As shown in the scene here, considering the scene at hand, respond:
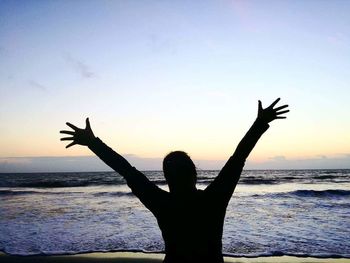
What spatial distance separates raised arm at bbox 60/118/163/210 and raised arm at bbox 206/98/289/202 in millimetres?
318

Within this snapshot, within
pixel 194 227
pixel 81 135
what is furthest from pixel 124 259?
pixel 194 227

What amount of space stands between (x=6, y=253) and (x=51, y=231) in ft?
7.85

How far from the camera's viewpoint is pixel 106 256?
8.14 m

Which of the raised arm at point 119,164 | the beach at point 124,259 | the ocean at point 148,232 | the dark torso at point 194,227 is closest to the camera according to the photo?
the dark torso at point 194,227

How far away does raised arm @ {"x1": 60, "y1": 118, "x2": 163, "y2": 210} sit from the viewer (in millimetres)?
1882

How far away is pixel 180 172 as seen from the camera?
181cm

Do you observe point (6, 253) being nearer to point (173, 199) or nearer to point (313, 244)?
point (313, 244)

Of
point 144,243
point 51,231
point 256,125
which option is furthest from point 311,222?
point 256,125

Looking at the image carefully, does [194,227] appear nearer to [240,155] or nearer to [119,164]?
[240,155]

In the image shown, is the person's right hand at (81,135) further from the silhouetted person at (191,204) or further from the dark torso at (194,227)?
the dark torso at (194,227)

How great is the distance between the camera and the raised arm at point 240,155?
1.78 m

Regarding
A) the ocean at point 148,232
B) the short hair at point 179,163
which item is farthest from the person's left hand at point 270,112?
the ocean at point 148,232

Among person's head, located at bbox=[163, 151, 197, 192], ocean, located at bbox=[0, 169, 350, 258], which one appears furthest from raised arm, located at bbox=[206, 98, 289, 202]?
ocean, located at bbox=[0, 169, 350, 258]

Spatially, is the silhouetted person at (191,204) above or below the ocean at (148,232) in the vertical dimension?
above
